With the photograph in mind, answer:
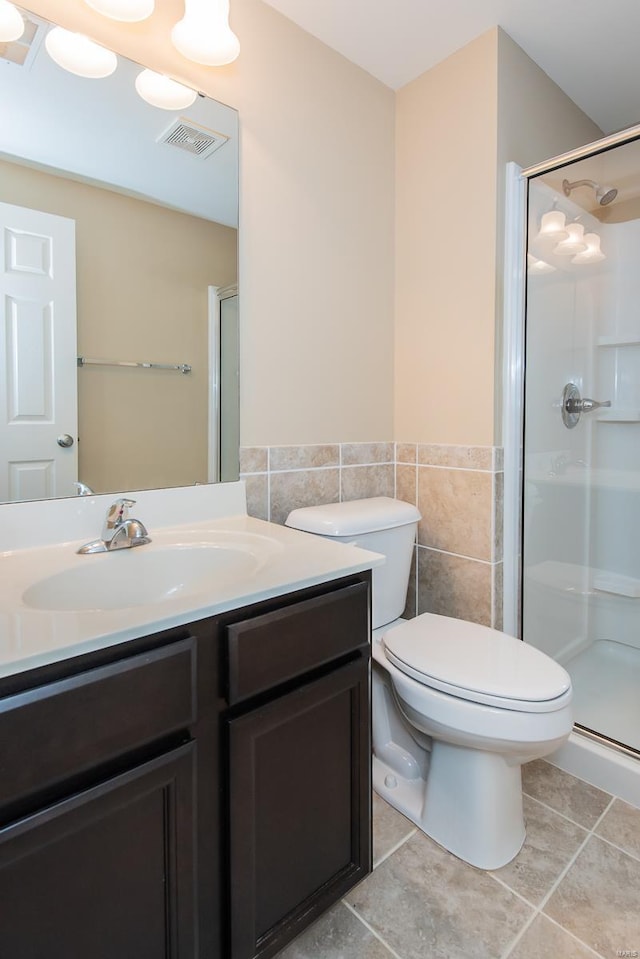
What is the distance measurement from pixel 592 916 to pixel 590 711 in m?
0.74

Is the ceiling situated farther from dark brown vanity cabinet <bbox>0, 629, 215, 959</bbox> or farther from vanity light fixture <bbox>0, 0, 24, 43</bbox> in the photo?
dark brown vanity cabinet <bbox>0, 629, 215, 959</bbox>

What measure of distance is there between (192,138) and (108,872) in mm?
1611

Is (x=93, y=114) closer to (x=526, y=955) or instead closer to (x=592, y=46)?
(x=592, y=46)

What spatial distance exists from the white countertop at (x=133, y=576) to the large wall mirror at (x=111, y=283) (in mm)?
140

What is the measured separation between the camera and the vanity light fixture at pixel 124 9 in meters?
1.16

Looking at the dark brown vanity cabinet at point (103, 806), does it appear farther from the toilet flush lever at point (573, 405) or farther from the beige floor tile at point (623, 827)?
the toilet flush lever at point (573, 405)

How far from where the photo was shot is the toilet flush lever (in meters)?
1.96

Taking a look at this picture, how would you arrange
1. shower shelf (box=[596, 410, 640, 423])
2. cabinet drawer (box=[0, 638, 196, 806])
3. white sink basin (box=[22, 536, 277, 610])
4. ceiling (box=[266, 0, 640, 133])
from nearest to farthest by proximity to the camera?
cabinet drawer (box=[0, 638, 196, 806])
white sink basin (box=[22, 536, 277, 610])
ceiling (box=[266, 0, 640, 133])
shower shelf (box=[596, 410, 640, 423])

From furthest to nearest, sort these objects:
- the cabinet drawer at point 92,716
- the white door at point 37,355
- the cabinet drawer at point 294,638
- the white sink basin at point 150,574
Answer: the white door at point 37,355 < the white sink basin at point 150,574 < the cabinet drawer at point 294,638 < the cabinet drawer at point 92,716

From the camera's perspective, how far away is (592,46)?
5.52 feet

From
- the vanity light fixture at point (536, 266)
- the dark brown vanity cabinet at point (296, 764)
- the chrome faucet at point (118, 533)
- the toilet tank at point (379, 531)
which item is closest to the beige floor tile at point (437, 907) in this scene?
the dark brown vanity cabinet at point (296, 764)

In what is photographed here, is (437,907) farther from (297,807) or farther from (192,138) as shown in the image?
(192,138)

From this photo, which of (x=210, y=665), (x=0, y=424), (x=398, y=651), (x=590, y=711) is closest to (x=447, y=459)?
(x=398, y=651)

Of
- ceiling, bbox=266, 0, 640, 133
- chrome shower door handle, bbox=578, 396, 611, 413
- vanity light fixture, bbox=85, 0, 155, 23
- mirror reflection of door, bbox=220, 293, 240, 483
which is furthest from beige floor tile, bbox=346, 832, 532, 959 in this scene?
ceiling, bbox=266, 0, 640, 133
